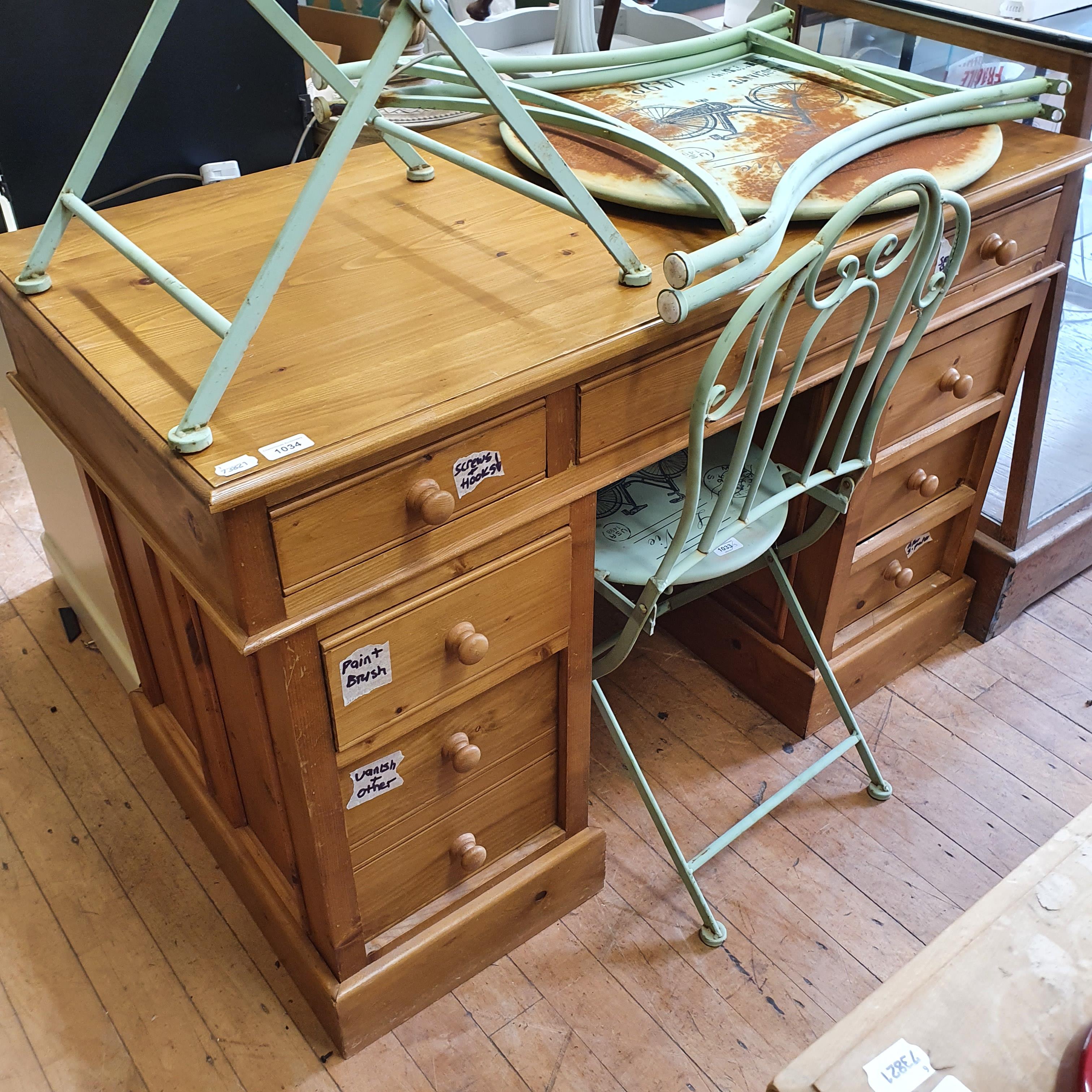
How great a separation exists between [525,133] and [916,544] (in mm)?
1185

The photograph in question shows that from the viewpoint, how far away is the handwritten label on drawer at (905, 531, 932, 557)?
192 centimetres

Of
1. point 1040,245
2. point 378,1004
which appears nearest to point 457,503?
point 378,1004

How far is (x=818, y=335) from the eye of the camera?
4.25ft

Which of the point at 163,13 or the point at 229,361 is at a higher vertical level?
the point at 163,13

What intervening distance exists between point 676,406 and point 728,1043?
893 millimetres

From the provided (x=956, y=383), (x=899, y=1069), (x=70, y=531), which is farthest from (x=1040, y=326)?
(x=70, y=531)

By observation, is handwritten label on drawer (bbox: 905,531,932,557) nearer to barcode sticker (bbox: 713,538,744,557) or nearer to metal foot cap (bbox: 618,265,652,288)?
barcode sticker (bbox: 713,538,744,557)

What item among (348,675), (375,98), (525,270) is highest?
(375,98)

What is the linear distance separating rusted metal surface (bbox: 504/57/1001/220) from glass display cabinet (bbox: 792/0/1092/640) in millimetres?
171

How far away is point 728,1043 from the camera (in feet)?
4.89

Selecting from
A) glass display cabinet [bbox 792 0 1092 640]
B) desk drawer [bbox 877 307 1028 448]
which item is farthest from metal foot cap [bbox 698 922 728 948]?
glass display cabinet [bbox 792 0 1092 640]

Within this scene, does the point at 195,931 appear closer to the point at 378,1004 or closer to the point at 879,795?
the point at 378,1004

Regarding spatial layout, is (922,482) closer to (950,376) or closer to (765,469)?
(950,376)

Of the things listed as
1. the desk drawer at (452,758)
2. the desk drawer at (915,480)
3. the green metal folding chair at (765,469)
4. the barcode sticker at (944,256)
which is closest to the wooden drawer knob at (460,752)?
the desk drawer at (452,758)
